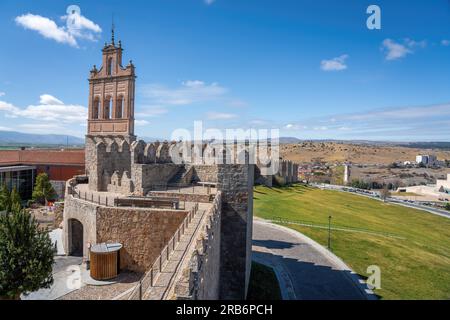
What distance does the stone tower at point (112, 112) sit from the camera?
23.5 meters

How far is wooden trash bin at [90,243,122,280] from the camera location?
14758 millimetres

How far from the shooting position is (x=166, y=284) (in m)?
7.36

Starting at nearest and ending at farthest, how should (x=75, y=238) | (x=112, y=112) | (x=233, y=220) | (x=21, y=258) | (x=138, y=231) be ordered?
(x=233, y=220) → (x=21, y=258) → (x=138, y=231) → (x=75, y=238) → (x=112, y=112)

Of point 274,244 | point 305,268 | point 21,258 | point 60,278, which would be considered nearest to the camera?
point 21,258

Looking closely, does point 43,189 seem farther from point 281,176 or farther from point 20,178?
point 281,176

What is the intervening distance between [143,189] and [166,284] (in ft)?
43.5

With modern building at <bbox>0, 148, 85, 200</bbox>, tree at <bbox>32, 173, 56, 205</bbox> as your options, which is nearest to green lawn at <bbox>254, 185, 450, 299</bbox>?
tree at <bbox>32, 173, 56, 205</bbox>

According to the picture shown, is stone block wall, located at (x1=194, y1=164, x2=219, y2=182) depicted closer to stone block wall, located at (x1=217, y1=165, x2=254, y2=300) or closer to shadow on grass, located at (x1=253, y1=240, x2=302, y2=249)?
shadow on grass, located at (x1=253, y1=240, x2=302, y2=249)

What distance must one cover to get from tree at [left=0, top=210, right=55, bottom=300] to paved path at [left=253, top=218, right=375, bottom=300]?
1168 centimetres

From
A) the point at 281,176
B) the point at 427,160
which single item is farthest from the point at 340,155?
the point at 281,176

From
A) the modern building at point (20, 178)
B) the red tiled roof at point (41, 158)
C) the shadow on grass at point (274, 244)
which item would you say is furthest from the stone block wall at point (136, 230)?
the modern building at point (20, 178)

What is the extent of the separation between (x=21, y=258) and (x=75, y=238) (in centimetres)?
735

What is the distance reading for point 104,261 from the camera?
48.5 ft

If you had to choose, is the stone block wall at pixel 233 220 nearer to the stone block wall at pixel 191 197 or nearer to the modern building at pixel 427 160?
the stone block wall at pixel 191 197
